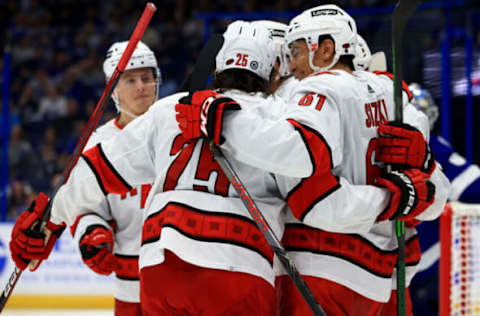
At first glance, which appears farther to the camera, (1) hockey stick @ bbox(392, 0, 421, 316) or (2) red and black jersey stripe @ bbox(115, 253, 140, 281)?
(2) red and black jersey stripe @ bbox(115, 253, 140, 281)

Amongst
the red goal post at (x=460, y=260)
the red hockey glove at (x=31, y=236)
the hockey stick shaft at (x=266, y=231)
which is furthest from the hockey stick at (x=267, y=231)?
the red goal post at (x=460, y=260)

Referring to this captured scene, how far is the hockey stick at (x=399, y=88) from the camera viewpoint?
1686mm

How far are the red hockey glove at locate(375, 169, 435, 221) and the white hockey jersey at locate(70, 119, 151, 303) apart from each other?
98cm

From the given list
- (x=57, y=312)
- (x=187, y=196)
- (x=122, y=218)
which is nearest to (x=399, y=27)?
(x=187, y=196)

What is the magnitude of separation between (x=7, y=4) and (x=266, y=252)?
7.17m

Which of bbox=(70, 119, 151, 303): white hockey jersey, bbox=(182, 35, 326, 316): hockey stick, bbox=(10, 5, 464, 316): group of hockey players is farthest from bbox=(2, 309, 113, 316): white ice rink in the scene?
bbox=(182, 35, 326, 316): hockey stick

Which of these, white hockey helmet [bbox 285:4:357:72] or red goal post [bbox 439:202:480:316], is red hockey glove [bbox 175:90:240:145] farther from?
red goal post [bbox 439:202:480:316]

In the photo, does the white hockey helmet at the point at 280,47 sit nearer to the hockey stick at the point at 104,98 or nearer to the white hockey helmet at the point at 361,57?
the white hockey helmet at the point at 361,57

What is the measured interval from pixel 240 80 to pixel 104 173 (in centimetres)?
48

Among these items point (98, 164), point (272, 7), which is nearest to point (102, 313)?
point (98, 164)

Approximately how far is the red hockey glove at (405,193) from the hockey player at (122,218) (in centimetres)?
90

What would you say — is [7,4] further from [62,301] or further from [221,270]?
[221,270]

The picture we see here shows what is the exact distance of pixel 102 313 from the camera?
14.4 ft

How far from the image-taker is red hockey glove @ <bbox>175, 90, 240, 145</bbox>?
154cm
